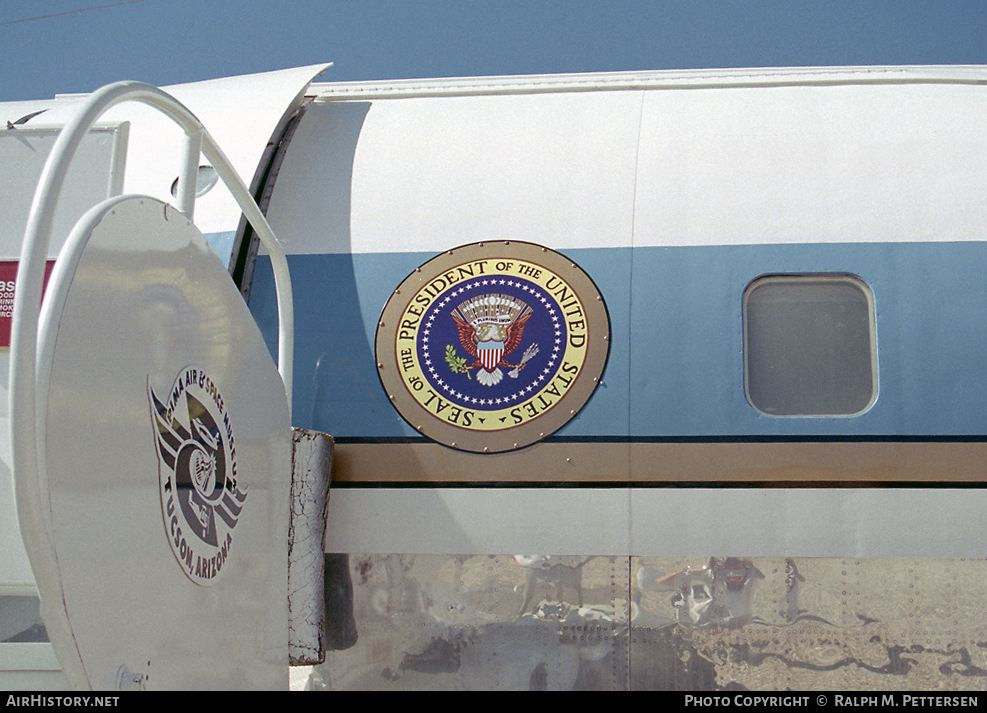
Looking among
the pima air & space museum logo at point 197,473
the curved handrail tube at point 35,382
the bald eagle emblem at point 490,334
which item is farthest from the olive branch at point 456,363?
the curved handrail tube at point 35,382

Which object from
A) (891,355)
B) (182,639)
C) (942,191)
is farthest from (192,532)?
(942,191)

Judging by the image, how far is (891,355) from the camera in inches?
125

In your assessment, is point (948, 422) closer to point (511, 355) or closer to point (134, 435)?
point (511, 355)

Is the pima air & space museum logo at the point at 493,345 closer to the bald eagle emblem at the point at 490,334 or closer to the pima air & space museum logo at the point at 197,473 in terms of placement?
the bald eagle emblem at the point at 490,334

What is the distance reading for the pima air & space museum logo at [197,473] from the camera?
2.08 m

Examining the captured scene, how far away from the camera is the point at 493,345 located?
129 inches

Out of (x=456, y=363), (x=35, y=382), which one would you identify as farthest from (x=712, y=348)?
(x=35, y=382)

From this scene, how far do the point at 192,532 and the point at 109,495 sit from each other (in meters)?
Answer: 0.39

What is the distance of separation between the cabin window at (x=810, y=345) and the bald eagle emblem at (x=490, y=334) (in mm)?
898

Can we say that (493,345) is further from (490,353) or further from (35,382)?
(35,382)

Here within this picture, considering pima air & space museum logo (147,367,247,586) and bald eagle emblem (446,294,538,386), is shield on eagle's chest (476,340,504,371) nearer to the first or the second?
bald eagle emblem (446,294,538,386)

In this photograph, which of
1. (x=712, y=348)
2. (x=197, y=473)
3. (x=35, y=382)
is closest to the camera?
(x=35, y=382)

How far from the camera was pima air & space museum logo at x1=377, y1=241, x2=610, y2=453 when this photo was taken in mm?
3219

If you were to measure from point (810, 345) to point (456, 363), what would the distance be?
1409 millimetres
